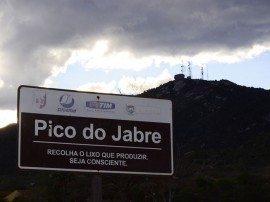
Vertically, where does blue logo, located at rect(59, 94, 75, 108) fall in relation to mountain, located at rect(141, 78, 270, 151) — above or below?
below

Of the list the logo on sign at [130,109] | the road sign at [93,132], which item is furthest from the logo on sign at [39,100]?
the logo on sign at [130,109]

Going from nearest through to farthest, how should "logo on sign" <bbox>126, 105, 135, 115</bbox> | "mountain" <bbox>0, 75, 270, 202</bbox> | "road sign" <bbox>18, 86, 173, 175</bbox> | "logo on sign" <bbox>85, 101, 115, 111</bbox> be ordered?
"road sign" <bbox>18, 86, 173, 175</bbox> < "logo on sign" <bbox>85, 101, 115, 111</bbox> < "logo on sign" <bbox>126, 105, 135, 115</bbox> < "mountain" <bbox>0, 75, 270, 202</bbox>

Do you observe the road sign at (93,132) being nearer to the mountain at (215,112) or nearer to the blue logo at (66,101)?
the blue logo at (66,101)

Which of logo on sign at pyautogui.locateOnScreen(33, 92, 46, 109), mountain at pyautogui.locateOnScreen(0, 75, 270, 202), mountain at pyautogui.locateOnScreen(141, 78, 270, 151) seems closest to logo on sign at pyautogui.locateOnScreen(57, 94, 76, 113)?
logo on sign at pyautogui.locateOnScreen(33, 92, 46, 109)

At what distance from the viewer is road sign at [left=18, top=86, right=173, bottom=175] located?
1171 cm

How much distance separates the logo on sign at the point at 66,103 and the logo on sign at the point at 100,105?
32 centimetres

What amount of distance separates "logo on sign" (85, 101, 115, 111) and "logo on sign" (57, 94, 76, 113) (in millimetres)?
317

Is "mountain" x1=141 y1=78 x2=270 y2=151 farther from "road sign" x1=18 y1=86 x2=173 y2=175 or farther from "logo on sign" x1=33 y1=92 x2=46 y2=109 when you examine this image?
"logo on sign" x1=33 y1=92 x2=46 y2=109

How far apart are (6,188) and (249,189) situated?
33072 millimetres

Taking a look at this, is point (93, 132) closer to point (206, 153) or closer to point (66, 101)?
point (66, 101)

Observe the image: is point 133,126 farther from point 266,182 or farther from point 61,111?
point 266,182

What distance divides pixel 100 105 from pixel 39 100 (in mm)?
1232

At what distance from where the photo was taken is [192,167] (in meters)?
45.5

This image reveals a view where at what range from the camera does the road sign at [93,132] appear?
11711 mm
